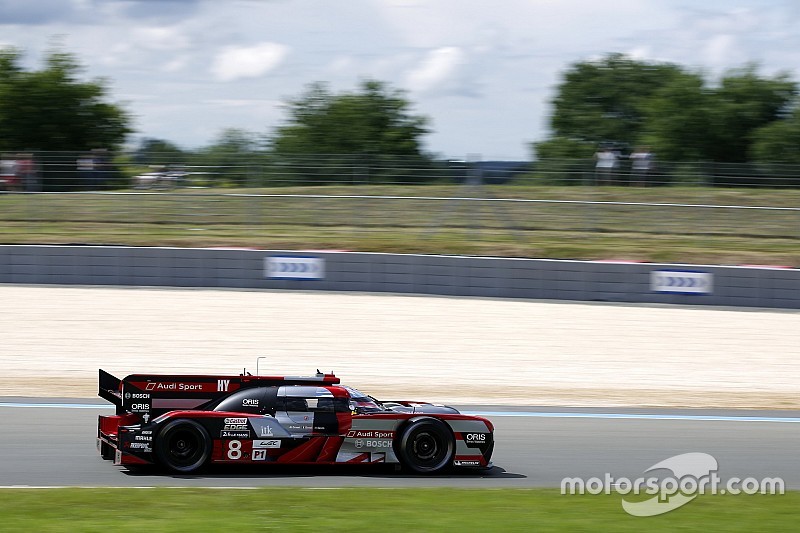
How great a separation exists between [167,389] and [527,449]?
3.45 meters

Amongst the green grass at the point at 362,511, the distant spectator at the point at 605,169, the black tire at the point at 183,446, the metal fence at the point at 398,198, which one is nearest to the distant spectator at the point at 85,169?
the metal fence at the point at 398,198

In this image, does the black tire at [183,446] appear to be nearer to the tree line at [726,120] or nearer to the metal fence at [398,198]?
the metal fence at [398,198]

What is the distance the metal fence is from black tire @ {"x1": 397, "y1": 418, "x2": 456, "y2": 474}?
1311 cm

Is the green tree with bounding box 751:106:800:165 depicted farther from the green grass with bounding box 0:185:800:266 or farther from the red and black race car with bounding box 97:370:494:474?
the red and black race car with bounding box 97:370:494:474

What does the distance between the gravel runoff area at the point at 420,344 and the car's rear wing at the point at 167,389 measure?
3870mm

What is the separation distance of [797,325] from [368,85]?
2440cm

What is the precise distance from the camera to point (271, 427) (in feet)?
26.6

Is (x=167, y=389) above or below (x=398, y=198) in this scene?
below

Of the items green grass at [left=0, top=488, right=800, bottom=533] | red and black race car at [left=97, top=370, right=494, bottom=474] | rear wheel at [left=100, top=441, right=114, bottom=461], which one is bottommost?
green grass at [left=0, top=488, right=800, bottom=533]

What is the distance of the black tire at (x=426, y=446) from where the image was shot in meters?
8.27

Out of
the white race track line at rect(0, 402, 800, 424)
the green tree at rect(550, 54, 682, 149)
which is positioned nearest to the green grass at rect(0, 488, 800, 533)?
the white race track line at rect(0, 402, 800, 424)

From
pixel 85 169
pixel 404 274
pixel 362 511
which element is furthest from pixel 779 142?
pixel 362 511

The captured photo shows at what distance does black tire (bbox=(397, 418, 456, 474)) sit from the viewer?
8266 mm

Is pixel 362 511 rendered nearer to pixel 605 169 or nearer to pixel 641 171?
pixel 605 169
